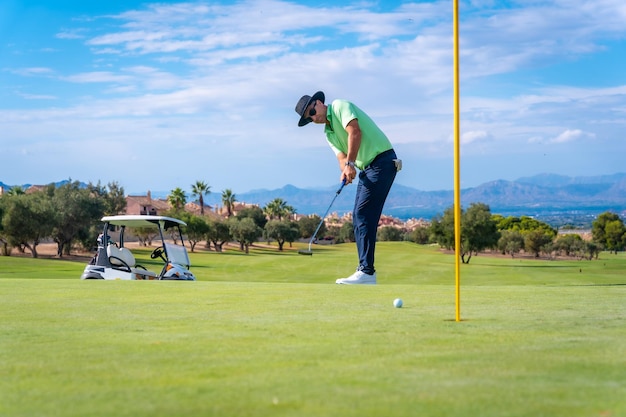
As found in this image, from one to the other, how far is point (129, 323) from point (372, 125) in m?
6.01

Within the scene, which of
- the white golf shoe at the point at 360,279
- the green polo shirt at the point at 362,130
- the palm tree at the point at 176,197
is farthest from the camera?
the palm tree at the point at 176,197

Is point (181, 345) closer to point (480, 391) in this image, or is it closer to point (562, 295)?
point (480, 391)

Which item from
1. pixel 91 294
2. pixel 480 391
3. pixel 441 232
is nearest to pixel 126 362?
pixel 480 391

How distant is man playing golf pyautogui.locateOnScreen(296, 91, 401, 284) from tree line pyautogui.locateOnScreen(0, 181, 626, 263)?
65673 mm

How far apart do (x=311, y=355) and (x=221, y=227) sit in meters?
103

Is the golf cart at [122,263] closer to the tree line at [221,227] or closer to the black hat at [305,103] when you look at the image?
the black hat at [305,103]

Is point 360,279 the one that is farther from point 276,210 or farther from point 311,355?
point 276,210

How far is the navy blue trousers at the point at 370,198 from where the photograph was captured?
11312 millimetres

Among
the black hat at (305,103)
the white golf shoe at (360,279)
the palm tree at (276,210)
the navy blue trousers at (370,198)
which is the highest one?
the palm tree at (276,210)

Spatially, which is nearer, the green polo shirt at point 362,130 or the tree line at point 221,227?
the green polo shirt at point 362,130

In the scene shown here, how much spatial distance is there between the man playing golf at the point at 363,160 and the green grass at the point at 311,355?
2.64 metres

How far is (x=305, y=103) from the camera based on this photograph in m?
11.6

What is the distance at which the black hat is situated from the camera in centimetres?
1157

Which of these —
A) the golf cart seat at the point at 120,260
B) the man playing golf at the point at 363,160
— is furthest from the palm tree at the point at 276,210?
the man playing golf at the point at 363,160
